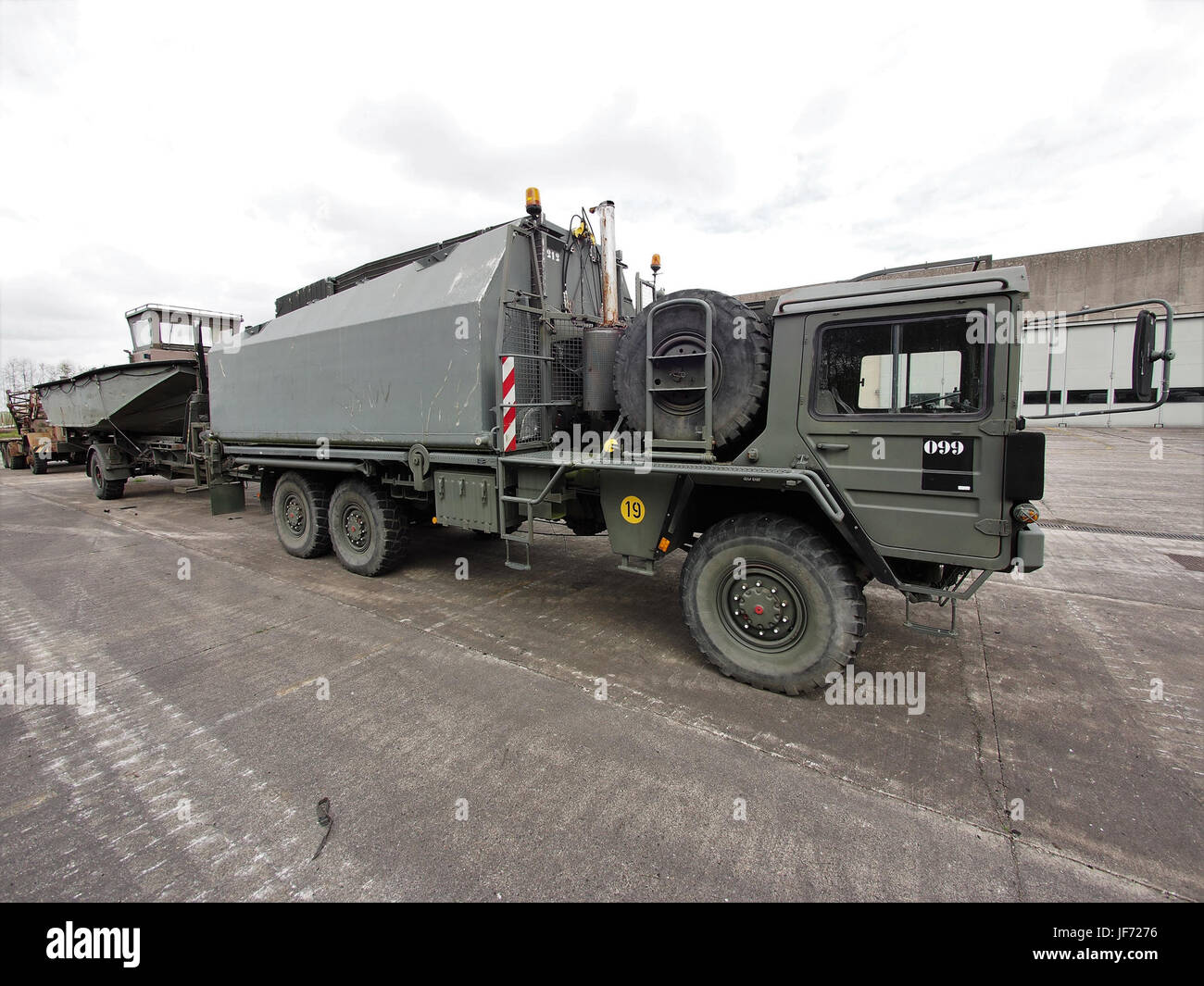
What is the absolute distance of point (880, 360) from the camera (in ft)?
11.0

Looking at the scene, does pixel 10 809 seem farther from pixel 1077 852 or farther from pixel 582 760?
pixel 1077 852

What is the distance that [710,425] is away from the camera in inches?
148

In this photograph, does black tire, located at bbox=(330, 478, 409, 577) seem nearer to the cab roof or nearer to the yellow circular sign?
the yellow circular sign

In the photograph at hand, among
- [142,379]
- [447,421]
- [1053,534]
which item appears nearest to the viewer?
[447,421]

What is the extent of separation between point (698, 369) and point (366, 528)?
14.1 ft

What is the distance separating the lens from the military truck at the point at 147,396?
11094 millimetres

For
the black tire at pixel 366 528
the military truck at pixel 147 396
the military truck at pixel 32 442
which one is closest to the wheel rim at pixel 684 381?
the black tire at pixel 366 528

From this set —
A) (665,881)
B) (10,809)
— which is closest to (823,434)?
(665,881)

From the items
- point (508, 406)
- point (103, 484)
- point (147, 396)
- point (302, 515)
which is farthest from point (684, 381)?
point (103, 484)

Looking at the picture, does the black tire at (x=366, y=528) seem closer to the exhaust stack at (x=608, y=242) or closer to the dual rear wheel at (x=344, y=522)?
the dual rear wheel at (x=344, y=522)

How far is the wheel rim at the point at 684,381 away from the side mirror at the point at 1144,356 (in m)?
2.14

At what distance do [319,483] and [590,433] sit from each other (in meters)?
3.83

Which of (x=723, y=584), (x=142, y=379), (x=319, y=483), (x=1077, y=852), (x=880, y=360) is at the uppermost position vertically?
(x=142, y=379)

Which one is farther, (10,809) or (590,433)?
(590,433)
